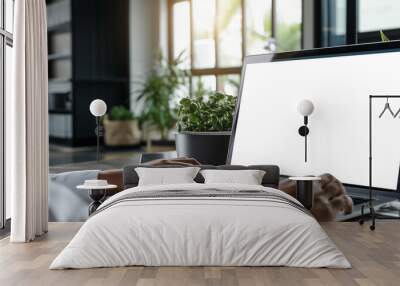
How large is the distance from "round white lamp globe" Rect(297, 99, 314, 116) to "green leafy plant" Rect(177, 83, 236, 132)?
1.19 meters

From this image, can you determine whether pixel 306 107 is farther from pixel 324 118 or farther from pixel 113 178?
pixel 113 178

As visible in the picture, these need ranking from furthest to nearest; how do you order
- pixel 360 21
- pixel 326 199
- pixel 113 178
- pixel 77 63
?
1. pixel 77 63
2. pixel 360 21
3. pixel 113 178
4. pixel 326 199

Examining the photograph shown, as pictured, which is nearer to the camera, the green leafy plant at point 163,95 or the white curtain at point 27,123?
the white curtain at point 27,123

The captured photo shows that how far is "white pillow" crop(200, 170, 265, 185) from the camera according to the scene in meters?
5.81

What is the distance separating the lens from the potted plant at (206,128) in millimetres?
6977

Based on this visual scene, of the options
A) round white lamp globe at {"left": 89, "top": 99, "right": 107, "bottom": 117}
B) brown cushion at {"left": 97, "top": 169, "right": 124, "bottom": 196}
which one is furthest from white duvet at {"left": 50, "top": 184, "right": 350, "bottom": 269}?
round white lamp globe at {"left": 89, "top": 99, "right": 107, "bottom": 117}

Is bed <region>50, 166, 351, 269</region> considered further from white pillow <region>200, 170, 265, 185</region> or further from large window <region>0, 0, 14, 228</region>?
large window <region>0, 0, 14, 228</region>

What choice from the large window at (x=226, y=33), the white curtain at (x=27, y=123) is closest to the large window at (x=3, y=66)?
the white curtain at (x=27, y=123)

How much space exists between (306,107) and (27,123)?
2498 millimetres

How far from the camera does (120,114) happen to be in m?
12.8

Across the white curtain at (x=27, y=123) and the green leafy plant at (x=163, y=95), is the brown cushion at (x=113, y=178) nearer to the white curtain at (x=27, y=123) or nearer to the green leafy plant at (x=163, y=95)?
the white curtain at (x=27, y=123)

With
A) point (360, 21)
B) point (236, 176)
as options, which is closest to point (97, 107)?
point (236, 176)

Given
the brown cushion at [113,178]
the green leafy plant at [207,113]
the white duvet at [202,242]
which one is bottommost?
the white duvet at [202,242]

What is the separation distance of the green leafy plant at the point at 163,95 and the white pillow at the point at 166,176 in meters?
6.89
